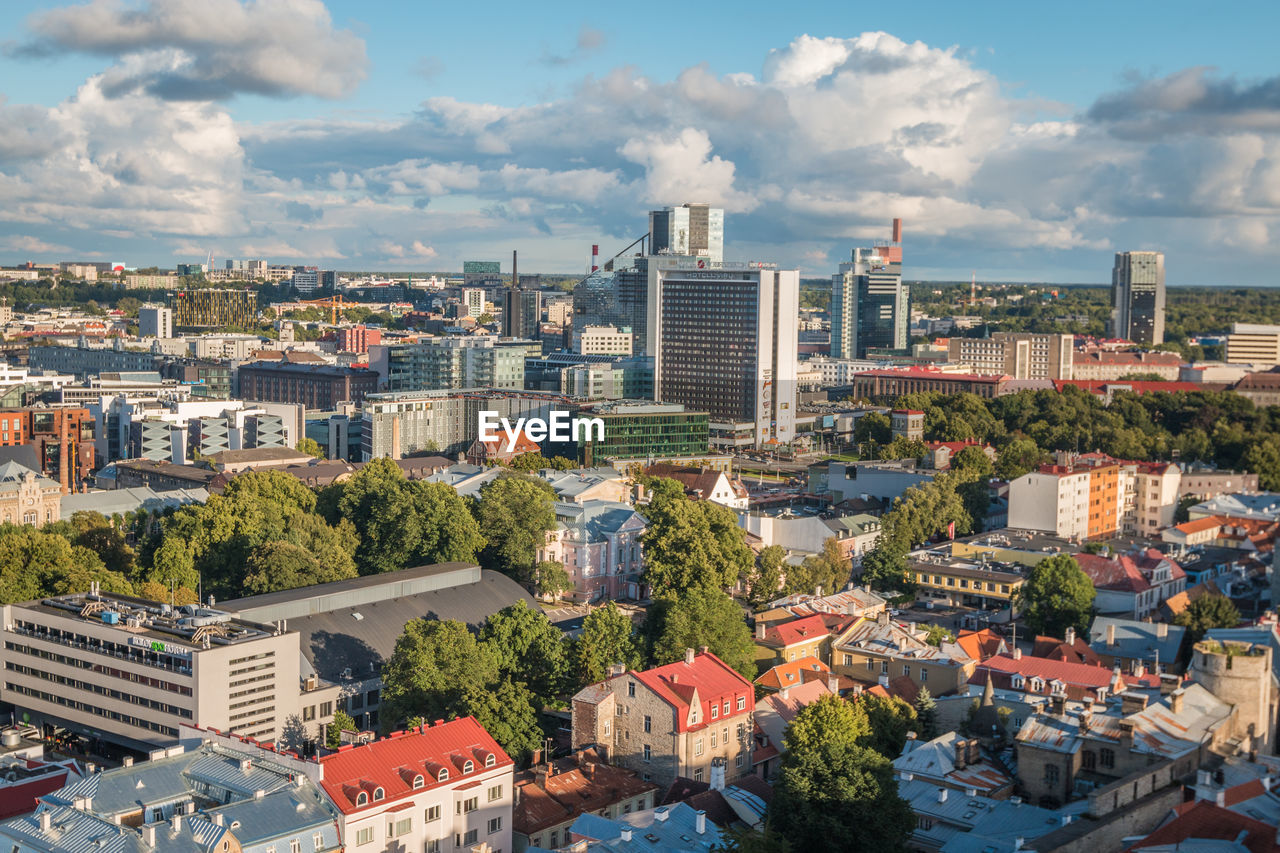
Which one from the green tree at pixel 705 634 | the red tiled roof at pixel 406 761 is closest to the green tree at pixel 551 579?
the green tree at pixel 705 634

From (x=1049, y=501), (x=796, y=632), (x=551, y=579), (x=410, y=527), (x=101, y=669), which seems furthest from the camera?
(x=1049, y=501)

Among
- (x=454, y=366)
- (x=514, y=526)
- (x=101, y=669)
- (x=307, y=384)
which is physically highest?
(x=454, y=366)

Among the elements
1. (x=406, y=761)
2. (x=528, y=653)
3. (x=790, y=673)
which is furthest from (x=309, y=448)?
(x=406, y=761)

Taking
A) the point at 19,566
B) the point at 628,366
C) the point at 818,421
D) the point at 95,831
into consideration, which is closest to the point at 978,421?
the point at 818,421

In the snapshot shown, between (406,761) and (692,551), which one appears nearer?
(406,761)

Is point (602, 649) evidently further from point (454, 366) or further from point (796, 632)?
point (454, 366)

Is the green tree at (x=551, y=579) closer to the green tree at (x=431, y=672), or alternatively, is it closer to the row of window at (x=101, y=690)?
the green tree at (x=431, y=672)

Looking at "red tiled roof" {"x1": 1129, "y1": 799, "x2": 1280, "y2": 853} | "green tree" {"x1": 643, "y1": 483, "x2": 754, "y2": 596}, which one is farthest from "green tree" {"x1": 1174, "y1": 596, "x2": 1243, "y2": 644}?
"red tiled roof" {"x1": 1129, "y1": 799, "x2": 1280, "y2": 853}

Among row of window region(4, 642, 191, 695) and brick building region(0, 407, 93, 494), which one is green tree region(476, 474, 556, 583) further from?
brick building region(0, 407, 93, 494)

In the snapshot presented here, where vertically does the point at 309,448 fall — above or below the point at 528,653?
above
